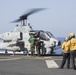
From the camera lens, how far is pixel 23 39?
102 ft

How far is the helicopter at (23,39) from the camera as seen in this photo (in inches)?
1177

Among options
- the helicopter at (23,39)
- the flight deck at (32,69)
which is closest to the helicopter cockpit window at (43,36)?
the helicopter at (23,39)

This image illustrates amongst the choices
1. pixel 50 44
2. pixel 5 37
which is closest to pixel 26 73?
pixel 50 44

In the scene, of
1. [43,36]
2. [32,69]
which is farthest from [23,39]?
[32,69]

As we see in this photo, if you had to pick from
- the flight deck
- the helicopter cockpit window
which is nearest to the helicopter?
the helicopter cockpit window

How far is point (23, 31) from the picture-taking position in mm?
31484

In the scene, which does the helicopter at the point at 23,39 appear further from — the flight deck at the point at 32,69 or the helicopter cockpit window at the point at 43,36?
the flight deck at the point at 32,69

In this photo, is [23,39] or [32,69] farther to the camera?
[23,39]

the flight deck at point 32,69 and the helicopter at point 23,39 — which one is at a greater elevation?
the helicopter at point 23,39

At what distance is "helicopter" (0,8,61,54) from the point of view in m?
29.9

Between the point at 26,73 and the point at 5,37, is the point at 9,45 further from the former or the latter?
the point at 26,73

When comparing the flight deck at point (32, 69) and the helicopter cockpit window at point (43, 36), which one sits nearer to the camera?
the flight deck at point (32, 69)

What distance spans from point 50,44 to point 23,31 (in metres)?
3.24

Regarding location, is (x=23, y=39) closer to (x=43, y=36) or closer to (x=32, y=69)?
(x=43, y=36)
